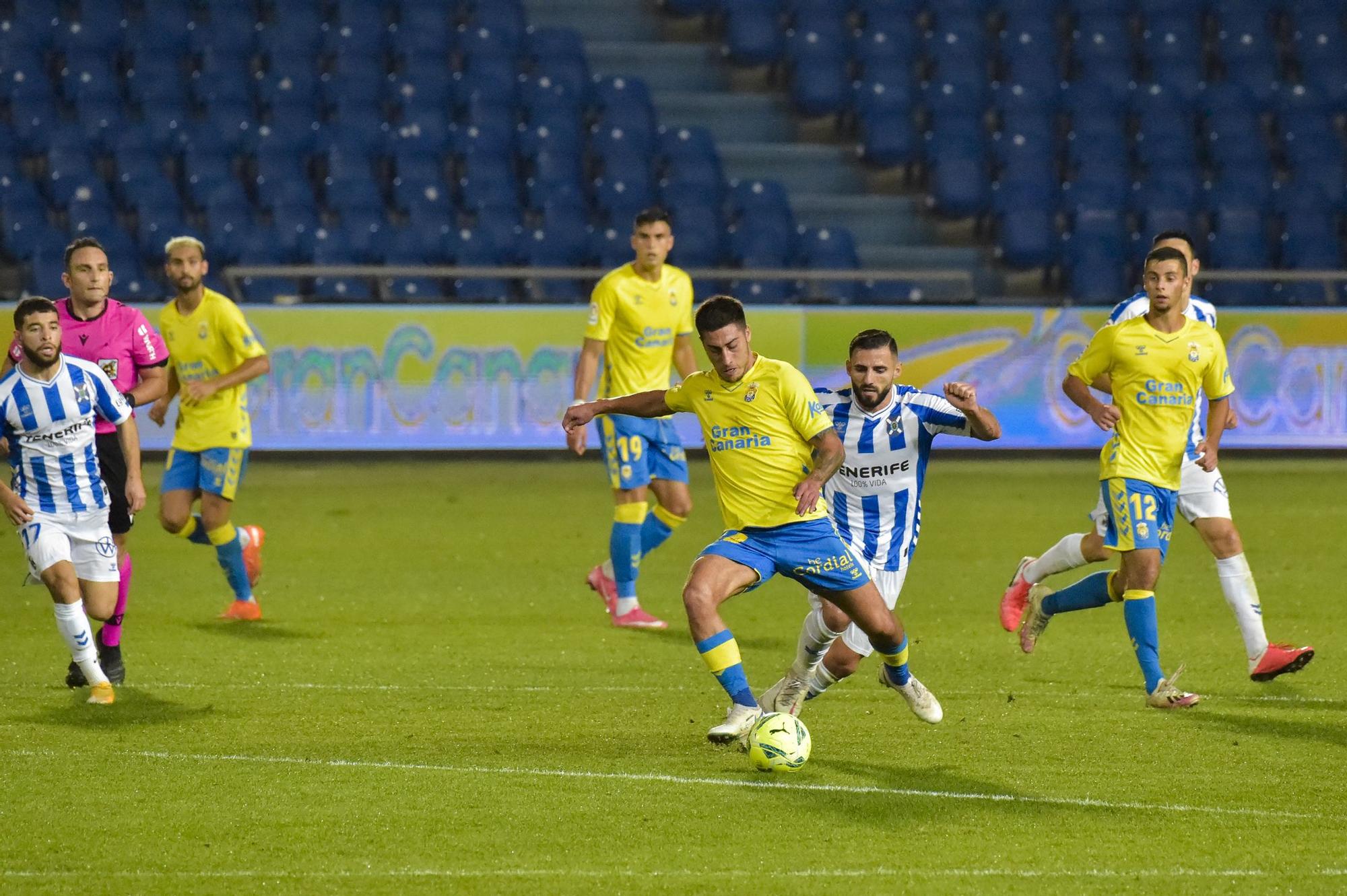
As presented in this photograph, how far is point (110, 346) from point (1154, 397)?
4843mm

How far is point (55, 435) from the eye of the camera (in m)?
7.19

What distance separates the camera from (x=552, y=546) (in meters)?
12.0

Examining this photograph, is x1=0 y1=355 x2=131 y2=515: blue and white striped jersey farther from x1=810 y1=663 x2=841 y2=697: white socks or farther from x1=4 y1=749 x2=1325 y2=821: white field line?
x1=810 y1=663 x2=841 y2=697: white socks

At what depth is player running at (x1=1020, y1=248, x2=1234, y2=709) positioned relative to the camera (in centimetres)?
717

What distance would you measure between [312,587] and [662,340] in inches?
106

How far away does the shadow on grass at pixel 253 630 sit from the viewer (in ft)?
29.0

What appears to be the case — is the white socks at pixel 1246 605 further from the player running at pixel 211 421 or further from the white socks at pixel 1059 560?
the player running at pixel 211 421

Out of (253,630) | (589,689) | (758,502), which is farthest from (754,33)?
(758,502)

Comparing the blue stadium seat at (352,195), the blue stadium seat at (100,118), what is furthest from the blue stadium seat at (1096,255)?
the blue stadium seat at (100,118)

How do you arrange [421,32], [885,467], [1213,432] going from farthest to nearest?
[421,32] → [1213,432] → [885,467]

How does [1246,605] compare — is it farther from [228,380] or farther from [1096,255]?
[1096,255]

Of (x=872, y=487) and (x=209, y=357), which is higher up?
(x=209, y=357)

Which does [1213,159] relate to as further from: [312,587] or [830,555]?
[830,555]

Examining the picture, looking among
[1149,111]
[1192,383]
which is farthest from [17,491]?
[1149,111]
